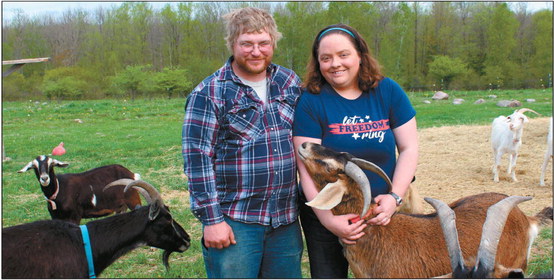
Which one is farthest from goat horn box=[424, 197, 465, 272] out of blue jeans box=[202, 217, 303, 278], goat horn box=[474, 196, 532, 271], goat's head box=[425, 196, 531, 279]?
blue jeans box=[202, 217, 303, 278]

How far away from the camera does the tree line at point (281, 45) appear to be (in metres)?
36.5

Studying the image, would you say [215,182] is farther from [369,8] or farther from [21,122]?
[369,8]

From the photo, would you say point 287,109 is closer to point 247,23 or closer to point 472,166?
point 247,23

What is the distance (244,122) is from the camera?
9.38ft

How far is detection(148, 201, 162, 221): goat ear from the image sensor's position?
14.9 ft

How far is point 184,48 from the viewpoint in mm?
46688

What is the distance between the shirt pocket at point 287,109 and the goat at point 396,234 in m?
0.18

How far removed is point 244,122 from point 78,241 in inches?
90.6

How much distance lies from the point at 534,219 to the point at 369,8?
→ 3519 centimetres

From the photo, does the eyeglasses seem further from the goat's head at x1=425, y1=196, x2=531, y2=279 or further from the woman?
the goat's head at x1=425, y1=196, x2=531, y2=279

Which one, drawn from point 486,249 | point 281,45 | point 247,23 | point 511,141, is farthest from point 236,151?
point 281,45

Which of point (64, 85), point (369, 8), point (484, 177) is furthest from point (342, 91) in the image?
point (64, 85)

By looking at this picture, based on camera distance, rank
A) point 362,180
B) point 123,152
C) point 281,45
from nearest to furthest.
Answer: point 362,180 → point 123,152 → point 281,45

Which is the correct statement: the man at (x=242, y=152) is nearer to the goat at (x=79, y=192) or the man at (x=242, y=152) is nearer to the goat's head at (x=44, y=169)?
the goat at (x=79, y=192)
